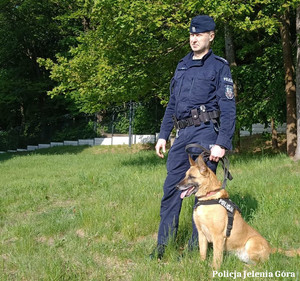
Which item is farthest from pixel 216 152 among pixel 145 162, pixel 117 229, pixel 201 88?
pixel 145 162

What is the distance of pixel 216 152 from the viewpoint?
3.48 metres

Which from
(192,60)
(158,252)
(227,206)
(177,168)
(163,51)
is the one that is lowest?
(158,252)

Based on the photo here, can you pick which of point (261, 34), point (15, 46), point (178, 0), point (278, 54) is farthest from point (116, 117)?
point (178, 0)

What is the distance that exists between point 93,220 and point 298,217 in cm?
294

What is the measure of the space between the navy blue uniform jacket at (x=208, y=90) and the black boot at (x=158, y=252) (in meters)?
1.37

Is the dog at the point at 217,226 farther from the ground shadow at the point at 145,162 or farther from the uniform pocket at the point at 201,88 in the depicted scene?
the ground shadow at the point at 145,162

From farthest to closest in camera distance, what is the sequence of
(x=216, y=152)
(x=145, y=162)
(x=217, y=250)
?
(x=145, y=162) < (x=216, y=152) < (x=217, y=250)

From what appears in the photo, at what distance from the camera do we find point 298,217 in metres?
4.88

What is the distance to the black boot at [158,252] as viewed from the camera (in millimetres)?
3778

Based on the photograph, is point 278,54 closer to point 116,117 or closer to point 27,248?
point 27,248

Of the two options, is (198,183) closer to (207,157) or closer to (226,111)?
(207,157)

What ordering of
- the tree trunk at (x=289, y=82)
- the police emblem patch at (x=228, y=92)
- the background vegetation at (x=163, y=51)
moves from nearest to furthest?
1. the police emblem patch at (x=228, y=92)
2. the background vegetation at (x=163, y=51)
3. the tree trunk at (x=289, y=82)

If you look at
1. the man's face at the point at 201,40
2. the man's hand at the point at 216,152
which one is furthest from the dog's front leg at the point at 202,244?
the man's face at the point at 201,40

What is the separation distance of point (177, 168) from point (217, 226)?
0.82 meters
